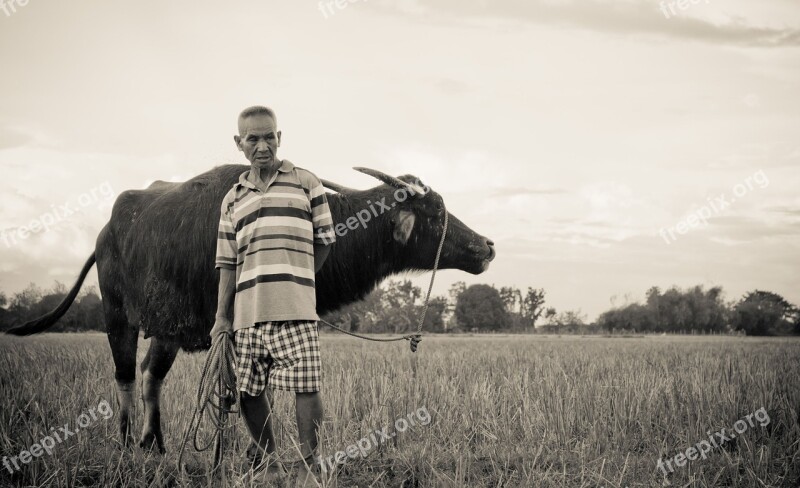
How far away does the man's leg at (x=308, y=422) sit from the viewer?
285cm

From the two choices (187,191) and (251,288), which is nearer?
Result: (251,288)

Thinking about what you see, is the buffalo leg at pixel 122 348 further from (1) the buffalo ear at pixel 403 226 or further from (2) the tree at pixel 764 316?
(2) the tree at pixel 764 316

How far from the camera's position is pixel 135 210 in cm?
432

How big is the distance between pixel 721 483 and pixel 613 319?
141ft

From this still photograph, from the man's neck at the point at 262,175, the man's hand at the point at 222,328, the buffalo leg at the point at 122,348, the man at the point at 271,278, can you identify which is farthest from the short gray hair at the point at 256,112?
the buffalo leg at the point at 122,348

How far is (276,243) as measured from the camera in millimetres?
2867

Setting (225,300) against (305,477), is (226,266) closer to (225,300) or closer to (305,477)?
(225,300)

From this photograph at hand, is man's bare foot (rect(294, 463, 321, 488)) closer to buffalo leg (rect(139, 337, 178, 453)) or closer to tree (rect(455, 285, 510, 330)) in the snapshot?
buffalo leg (rect(139, 337, 178, 453))

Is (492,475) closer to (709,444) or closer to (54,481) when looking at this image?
(709,444)

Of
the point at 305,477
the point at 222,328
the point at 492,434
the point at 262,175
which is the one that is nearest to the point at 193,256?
the point at 222,328

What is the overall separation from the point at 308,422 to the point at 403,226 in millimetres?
1617

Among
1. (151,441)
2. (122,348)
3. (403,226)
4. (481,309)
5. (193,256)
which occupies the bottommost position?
(151,441)

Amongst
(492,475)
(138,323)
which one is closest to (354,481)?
(492,475)

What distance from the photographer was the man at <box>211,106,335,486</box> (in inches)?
112
